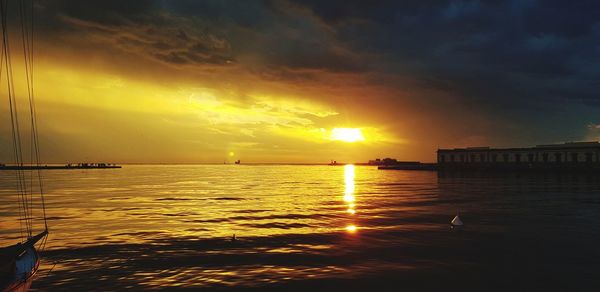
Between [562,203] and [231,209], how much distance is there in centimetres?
3749

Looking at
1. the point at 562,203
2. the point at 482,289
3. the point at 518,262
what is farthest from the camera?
the point at 562,203

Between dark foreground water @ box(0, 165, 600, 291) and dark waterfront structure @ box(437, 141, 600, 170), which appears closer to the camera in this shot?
dark foreground water @ box(0, 165, 600, 291)

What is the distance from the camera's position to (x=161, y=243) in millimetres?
25156

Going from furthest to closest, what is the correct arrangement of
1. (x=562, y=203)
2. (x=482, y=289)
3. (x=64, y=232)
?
(x=562, y=203) → (x=64, y=232) → (x=482, y=289)

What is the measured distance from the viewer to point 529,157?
516ft

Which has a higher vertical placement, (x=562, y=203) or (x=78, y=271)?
(x=78, y=271)

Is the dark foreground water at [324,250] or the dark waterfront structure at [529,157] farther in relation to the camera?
the dark waterfront structure at [529,157]

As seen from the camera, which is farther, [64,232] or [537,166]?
[537,166]

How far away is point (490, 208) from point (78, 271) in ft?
126

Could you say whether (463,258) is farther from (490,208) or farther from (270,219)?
(490,208)

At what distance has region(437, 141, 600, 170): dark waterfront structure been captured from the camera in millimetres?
133975

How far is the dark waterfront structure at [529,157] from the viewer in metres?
134

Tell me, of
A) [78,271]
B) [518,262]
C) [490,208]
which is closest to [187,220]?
[78,271]

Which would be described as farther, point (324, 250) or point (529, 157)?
point (529, 157)
